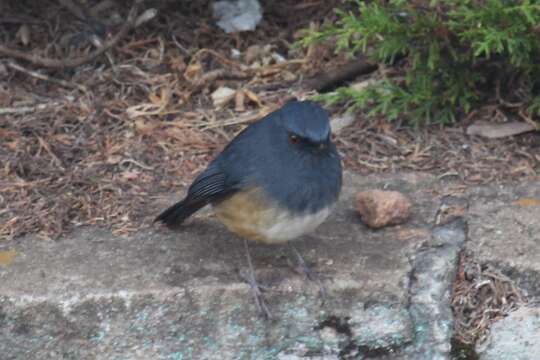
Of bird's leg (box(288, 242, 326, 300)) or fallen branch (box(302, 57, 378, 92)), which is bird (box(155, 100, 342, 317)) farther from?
fallen branch (box(302, 57, 378, 92))

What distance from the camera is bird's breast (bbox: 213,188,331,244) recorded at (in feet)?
12.5

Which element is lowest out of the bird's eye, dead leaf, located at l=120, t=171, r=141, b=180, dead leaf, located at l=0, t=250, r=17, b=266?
dead leaf, located at l=120, t=171, r=141, b=180

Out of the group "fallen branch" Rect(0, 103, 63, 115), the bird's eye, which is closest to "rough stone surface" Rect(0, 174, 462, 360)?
the bird's eye

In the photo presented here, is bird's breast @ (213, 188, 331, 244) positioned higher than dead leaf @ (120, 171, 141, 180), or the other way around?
bird's breast @ (213, 188, 331, 244)

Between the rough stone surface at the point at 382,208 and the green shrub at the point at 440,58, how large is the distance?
73 centimetres

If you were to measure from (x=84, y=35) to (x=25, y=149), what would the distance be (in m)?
1.08

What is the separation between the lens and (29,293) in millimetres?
3902

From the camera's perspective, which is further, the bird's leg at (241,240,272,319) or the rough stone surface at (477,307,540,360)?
the rough stone surface at (477,307,540,360)

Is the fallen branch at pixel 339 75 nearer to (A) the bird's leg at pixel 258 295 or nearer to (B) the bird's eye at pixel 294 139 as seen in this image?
(B) the bird's eye at pixel 294 139

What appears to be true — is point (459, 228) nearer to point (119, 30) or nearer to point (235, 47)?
point (235, 47)

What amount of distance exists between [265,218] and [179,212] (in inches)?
21.0

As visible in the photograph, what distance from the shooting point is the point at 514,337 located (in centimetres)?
402

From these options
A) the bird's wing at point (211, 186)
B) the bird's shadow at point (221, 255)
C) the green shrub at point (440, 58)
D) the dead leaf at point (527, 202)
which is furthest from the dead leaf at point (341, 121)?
the bird's wing at point (211, 186)

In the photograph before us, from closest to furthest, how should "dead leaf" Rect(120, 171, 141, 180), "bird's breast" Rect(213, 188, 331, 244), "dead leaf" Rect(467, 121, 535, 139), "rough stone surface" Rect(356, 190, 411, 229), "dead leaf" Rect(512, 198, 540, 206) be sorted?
"bird's breast" Rect(213, 188, 331, 244) < "rough stone surface" Rect(356, 190, 411, 229) < "dead leaf" Rect(512, 198, 540, 206) < "dead leaf" Rect(120, 171, 141, 180) < "dead leaf" Rect(467, 121, 535, 139)
